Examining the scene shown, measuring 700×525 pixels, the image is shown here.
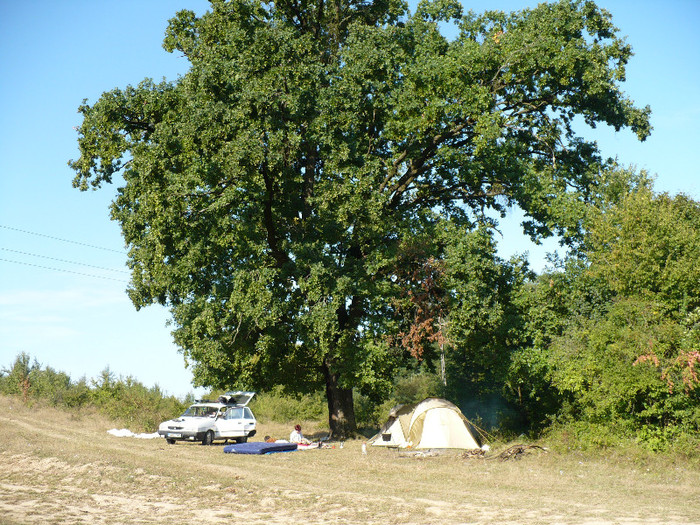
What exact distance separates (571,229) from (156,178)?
15.2 metres

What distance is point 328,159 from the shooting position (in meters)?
24.5

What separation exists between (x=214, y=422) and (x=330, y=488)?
44.3 feet

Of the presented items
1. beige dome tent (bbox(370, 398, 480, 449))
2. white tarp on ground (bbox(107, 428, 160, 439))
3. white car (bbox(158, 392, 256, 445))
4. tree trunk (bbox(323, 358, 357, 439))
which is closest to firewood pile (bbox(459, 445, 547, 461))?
beige dome tent (bbox(370, 398, 480, 449))

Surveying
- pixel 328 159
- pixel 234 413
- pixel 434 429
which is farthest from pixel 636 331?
pixel 234 413

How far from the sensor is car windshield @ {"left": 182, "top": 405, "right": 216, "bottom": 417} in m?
27.5

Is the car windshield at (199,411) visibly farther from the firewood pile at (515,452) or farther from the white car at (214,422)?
the firewood pile at (515,452)

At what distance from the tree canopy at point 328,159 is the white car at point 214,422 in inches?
70.6

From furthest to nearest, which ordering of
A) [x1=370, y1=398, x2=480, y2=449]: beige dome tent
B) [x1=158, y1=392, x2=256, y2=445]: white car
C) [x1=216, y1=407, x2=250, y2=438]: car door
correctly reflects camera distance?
[x1=216, y1=407, x2=250, y2=438]: car door < [x1=158, y1=392, x2=256, y2=445]: white car < [x1=370, y1=398, x2=480, y2=449]: beige dome tent

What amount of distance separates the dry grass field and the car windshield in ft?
16.5

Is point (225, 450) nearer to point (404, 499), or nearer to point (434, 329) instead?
point (434, 329)

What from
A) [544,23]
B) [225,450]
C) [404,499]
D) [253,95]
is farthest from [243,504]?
[544,23]

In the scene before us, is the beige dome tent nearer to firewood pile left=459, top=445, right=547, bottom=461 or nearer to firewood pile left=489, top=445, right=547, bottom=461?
firewood pile left=459, top=445, right=547, bottom=461

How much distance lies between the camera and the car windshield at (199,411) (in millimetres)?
27469

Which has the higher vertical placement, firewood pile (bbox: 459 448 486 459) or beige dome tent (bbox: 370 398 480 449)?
beige dome tent (bbox: 370 398 480 449)
